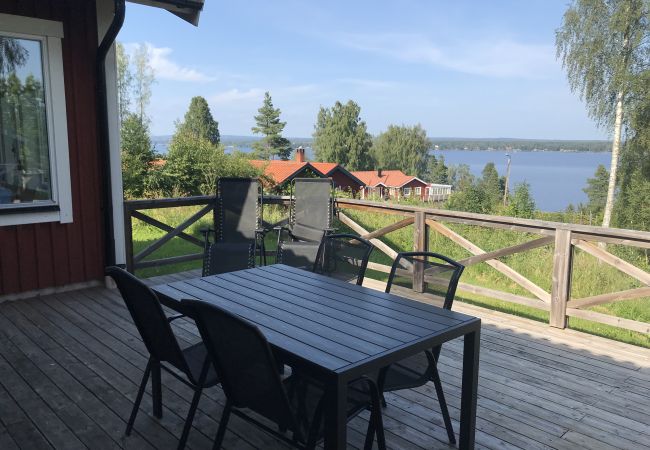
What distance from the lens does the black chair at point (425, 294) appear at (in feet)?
7.15

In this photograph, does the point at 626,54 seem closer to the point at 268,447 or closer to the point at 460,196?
the point at 460,196

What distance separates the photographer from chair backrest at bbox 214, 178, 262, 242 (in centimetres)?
524

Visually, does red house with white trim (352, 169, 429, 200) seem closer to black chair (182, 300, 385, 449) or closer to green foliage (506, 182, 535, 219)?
green foliage (506, 182, 535, 219)

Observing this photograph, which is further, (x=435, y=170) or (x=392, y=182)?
(x=435, y=170)

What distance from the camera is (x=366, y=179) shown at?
4391cm

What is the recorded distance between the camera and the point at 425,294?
245 cm

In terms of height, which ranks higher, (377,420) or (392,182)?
(377,420)

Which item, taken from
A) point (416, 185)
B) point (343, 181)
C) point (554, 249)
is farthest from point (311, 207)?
point (416, 185)

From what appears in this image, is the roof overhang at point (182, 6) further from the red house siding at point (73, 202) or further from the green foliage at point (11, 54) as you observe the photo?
the green foliage at point (11, 54)

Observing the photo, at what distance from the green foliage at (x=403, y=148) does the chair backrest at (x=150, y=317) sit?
187 ft

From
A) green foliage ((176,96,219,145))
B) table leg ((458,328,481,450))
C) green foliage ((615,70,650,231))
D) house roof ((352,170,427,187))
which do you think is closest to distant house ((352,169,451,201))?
house roof ((352,170,427,187))

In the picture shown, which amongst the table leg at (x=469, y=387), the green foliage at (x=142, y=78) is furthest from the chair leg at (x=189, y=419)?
the green foliage at (x=142, y=78)

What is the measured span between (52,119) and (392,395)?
3735 mm

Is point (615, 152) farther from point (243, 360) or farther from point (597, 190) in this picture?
point (243, 360)
